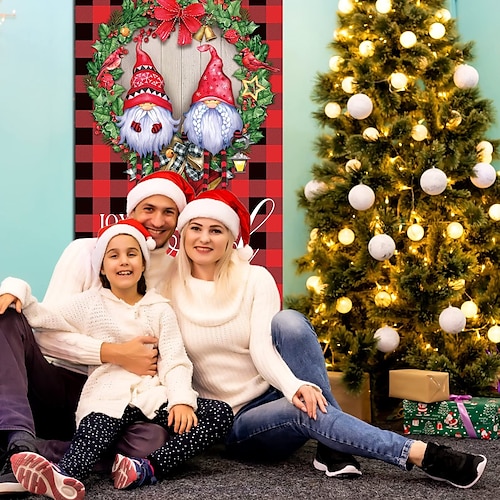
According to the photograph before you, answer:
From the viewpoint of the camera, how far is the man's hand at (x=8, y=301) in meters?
1.99

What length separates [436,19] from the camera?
124 inches

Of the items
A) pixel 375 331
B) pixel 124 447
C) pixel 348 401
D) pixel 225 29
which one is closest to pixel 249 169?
pixel 225 29

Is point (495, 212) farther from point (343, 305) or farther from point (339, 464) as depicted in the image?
point (339, 464)

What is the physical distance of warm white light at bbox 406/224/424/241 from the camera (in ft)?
9.81

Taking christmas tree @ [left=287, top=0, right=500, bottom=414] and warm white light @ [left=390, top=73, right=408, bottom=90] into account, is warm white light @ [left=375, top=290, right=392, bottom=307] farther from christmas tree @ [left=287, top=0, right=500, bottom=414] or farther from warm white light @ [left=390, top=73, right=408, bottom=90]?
warm white light @ [left=390, top=73, right=408, bottom=90]

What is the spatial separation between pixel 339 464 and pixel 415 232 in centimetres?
122

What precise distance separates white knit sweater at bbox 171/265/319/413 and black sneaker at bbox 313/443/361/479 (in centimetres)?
27

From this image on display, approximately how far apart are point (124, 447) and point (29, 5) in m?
2.35

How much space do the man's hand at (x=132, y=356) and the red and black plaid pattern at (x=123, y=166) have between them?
1.53 meters

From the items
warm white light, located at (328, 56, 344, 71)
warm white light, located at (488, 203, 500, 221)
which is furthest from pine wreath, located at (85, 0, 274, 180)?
warm white light, located at (488, 203, 500, 221)

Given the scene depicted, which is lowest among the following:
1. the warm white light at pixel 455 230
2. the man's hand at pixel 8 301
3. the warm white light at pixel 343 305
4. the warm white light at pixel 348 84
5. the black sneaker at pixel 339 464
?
the black sneaker at pixel 339 464

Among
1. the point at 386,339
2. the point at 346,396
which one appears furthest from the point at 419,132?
the point at 346,396

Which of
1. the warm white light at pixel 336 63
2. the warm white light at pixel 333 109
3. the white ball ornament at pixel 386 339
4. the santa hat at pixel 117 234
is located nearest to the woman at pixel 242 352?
the santa hat at pixel 117 234

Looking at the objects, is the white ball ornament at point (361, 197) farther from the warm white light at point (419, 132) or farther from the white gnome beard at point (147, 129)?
the white gnome beard at point (147, 129)
